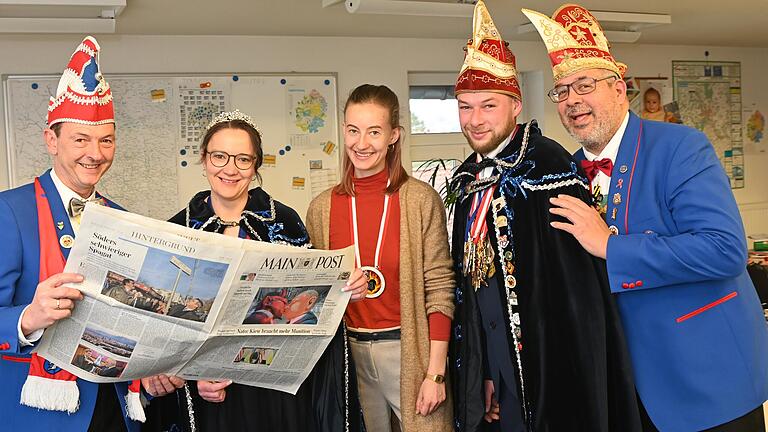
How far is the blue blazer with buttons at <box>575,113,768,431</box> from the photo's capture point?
189 cm

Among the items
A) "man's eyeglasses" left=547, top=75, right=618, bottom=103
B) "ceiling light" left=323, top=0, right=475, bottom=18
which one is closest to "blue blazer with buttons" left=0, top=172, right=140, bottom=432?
"man's eyeglasses" left=547, top=75, right=618, bottom=103

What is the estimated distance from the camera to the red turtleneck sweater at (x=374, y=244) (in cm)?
223

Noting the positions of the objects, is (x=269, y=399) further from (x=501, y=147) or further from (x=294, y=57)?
(x=294, y=57)

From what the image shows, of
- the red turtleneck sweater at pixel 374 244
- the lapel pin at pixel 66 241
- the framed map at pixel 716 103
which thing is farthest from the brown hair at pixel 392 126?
the framed map at pixel 716 103

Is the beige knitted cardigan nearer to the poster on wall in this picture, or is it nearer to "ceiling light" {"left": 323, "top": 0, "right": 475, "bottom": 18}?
"ceiling light" {"left": 323, "top": 0, "right": 475, "bottom": 18}

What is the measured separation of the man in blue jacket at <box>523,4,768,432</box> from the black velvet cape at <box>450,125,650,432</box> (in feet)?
0.19

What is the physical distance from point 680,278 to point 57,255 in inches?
62.7

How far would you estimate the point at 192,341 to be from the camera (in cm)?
176

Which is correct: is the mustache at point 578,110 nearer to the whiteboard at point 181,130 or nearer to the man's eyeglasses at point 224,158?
the man's eyeglasses at point 224,158

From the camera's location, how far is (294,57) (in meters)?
5.52

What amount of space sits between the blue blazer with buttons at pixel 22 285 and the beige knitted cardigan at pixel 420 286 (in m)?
0.80

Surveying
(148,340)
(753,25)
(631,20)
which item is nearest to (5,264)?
(148,340)

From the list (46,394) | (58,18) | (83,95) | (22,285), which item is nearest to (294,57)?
(58,18)

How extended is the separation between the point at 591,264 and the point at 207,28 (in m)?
3.75
